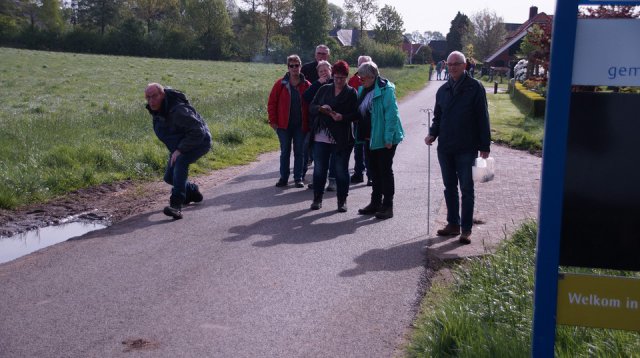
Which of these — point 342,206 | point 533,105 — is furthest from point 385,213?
point 533,105

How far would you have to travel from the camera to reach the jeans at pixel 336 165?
920 centimetres

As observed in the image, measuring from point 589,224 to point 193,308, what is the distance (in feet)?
11.0

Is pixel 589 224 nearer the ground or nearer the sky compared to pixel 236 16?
nearer the ground

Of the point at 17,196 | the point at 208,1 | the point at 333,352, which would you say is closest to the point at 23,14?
the point at 208,1

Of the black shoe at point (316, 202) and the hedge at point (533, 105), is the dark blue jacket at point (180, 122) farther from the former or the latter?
the hedge at point (533, 105)

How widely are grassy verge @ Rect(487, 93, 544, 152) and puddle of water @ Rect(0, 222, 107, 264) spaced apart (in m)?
10.9

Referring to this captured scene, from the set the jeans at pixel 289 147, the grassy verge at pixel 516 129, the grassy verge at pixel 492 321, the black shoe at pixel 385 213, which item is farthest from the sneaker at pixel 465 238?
the grassy verge at pixel 516 129

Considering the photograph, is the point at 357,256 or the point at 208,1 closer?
the point at 357,256

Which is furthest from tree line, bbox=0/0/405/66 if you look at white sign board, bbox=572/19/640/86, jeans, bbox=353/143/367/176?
white sign board, bbox=572/19/640/86

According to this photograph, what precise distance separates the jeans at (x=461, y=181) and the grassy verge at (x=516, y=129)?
882 centimetres

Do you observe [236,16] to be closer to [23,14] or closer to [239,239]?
[23,14]

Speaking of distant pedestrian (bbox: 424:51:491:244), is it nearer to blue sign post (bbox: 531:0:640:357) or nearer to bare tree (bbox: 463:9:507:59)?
blue sign post (bbox: 531:0:640:357)

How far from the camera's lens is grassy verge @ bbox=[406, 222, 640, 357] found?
4078 millimetres

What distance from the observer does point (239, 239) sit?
7.85 metres
